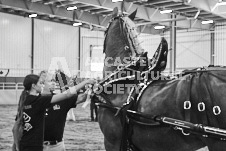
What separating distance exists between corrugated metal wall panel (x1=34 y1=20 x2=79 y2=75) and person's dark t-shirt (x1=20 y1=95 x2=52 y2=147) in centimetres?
2327

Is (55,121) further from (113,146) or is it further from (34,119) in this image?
(113,146)

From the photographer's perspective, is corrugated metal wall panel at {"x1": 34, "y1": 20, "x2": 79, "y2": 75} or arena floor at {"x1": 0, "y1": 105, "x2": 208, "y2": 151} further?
corrugated metal wall panel at {"x1": 34, "y1": 20, "x2": 79, "y2": 75}

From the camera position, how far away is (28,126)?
13.3ft

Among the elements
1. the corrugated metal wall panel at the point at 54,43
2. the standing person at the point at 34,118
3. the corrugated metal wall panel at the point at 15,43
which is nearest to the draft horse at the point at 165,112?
the standing person at the point at 34,118

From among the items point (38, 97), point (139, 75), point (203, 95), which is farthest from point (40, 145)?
point (203, 95)

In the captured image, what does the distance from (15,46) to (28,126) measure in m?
22.9

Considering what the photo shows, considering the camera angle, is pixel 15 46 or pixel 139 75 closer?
pixel 139 75

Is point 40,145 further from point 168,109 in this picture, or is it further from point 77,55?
point 77,55

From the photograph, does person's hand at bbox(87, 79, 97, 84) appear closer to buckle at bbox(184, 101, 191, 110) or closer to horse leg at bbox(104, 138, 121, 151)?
horse leg at bbox(104, 138, 121, 151)

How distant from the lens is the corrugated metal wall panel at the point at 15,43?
25203 mm

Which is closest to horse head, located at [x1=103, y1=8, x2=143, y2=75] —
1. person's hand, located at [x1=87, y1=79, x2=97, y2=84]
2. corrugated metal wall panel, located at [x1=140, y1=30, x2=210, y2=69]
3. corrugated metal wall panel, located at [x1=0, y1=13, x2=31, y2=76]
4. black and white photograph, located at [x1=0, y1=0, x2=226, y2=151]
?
black and white photograph, located at [x1=0, y1=0, x2=226, y2=151]

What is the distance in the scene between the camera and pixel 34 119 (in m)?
4.05

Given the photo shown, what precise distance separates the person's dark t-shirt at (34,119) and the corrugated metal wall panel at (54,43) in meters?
23.3

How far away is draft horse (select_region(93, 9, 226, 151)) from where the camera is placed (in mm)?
2916
